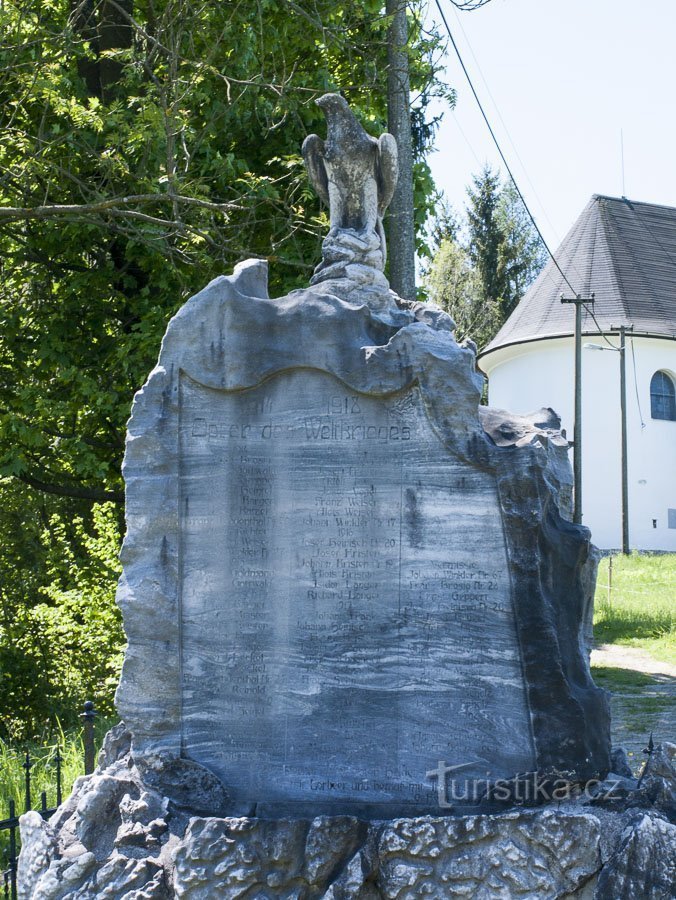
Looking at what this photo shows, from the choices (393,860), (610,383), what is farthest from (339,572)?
(610,383)

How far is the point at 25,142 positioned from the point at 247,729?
6.50 m

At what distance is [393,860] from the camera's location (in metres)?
4.45

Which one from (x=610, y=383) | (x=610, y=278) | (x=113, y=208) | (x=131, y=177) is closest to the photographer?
(x=113, y=208)

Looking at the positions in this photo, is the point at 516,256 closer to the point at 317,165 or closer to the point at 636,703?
the point at 636,703

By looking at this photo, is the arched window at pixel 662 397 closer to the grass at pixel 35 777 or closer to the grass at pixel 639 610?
the grass at pixel 639 610

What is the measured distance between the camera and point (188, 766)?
4941 mm

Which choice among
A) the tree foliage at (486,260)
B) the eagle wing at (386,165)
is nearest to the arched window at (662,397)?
the tree foliage at (486,260)

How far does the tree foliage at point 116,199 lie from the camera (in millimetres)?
9570

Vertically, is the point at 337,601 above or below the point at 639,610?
above

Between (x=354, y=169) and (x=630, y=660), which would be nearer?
(x=354, y=169)

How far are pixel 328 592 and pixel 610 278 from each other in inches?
1150

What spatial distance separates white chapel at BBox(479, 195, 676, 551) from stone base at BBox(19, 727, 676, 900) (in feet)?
85.4

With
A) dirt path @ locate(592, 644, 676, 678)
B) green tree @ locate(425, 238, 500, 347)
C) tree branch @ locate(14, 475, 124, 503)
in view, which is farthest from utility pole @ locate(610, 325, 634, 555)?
tree branch @ locate(14, 475, 124, 503)

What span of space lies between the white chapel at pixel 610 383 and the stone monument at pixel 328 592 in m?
25.6
